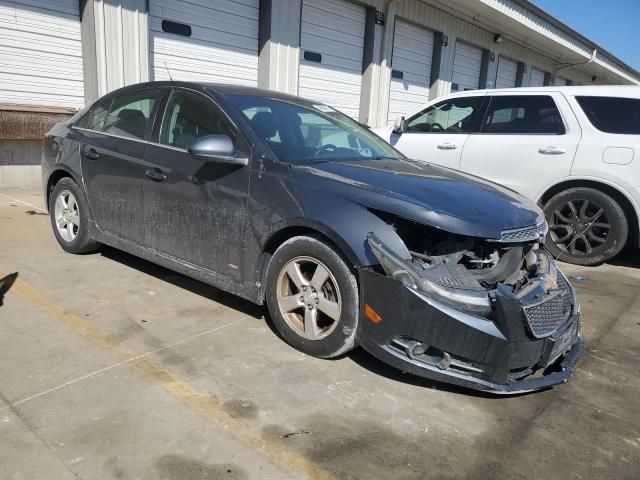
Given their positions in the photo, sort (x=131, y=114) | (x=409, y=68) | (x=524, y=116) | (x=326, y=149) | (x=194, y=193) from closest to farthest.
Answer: (x=194, y=193) < (x=326, y=149) < (x=131, y=114) < (x=524, y=116) < (x=409, y=68)

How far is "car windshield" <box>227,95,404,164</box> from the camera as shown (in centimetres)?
352

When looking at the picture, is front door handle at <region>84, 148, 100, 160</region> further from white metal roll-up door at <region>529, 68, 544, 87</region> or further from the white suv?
white metal roll-up door at <region>529, 68, 544, 87</region>

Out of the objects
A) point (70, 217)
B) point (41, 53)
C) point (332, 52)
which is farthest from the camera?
point (332, 52)

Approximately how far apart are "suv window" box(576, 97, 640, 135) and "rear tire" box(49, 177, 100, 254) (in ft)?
17.1

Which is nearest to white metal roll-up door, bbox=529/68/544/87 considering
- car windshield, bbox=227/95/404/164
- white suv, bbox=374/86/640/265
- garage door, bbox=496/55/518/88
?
garage door, bbox=496/55/518/88

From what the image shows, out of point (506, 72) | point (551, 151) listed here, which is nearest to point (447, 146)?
point (551, 151)

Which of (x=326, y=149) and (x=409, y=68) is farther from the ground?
(x=409, y=68)

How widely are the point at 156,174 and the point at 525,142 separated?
4143 mm

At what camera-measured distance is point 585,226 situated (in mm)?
5703

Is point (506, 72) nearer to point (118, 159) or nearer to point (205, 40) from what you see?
Answer: point (205, 40)

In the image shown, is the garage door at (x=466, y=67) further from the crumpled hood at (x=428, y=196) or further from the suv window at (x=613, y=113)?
the crumpled hood at (x=428, y=196)

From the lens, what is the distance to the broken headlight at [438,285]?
8.73 ft

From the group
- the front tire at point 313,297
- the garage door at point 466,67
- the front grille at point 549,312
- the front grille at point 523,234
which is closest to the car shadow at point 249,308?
the front tire at point 313,297

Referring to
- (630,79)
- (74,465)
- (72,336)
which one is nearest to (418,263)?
(74,465)
